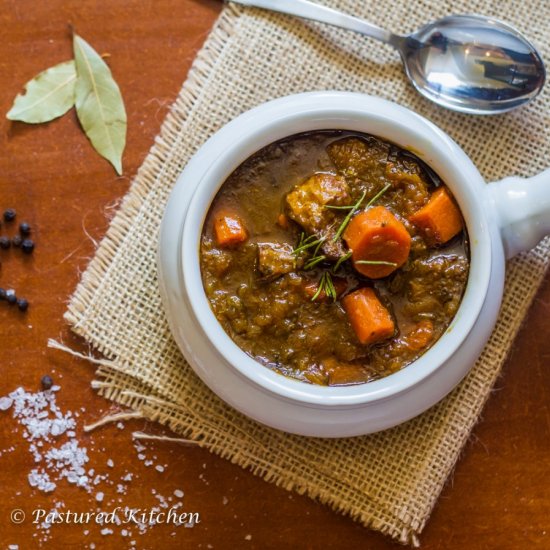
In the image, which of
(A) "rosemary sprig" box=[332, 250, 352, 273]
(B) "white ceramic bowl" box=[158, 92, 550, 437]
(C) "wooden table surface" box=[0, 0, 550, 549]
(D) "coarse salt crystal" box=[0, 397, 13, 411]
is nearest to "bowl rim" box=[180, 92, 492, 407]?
(B) "white ceramic bowl" box=[158, 92, 550, 437]

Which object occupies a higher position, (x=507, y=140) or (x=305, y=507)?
(x=507, y=140)

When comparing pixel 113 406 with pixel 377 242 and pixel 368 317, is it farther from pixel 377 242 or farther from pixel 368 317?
pixel 377 242

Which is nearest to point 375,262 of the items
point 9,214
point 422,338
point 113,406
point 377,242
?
point 377,242

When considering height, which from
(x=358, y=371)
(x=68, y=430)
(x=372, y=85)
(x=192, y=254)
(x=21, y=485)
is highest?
(x=372, y=85)

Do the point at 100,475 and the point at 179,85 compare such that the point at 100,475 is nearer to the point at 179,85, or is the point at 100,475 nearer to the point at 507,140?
the point at 179,85

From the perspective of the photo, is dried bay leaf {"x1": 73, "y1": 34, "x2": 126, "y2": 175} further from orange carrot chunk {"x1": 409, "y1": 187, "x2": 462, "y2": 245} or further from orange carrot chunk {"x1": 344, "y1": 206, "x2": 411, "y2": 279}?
orange carrot chunk {"x1": 409, "y1": 187, "x2": 462, "y2": 245}

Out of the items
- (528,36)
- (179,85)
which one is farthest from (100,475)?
(528,36)

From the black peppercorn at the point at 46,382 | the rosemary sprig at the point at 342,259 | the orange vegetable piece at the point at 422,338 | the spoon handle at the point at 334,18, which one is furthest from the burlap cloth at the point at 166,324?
the rosemary sprig at the point at 342,259
